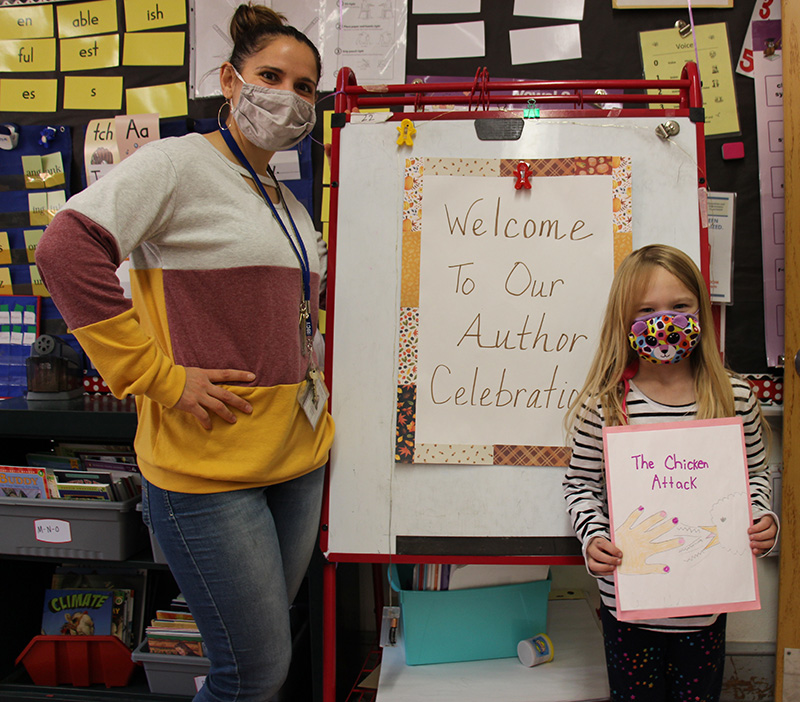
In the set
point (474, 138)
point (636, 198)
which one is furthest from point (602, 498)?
point (474, 138)

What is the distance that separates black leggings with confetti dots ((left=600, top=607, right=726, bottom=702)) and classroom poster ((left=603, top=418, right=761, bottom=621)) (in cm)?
11

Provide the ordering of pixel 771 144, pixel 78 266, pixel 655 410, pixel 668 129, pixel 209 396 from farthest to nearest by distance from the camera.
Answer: pixel 771 144
pixel 668 129
pixel 655 410
pixel 209 396
pixel 78 266

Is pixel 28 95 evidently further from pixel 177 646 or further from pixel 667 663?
pixel 667 663

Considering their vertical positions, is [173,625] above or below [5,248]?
below

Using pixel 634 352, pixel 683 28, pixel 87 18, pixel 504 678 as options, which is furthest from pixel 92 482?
pixel 683 28

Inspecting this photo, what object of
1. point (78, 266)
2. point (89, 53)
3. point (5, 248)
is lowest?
point (78, 266)

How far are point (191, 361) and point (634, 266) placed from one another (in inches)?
31.5

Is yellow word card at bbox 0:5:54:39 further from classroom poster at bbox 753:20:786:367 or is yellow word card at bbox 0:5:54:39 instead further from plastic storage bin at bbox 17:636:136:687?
classroom poster at bbox 753:20:786:367

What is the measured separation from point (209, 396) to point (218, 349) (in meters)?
0.08

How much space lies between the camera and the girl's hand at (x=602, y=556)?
93cm

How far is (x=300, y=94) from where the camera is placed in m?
1.04

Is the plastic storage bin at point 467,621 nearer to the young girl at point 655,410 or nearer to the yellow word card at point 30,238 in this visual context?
the young girl at point 655,410

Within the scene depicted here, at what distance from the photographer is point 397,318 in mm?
1141

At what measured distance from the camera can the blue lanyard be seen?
1.00m
